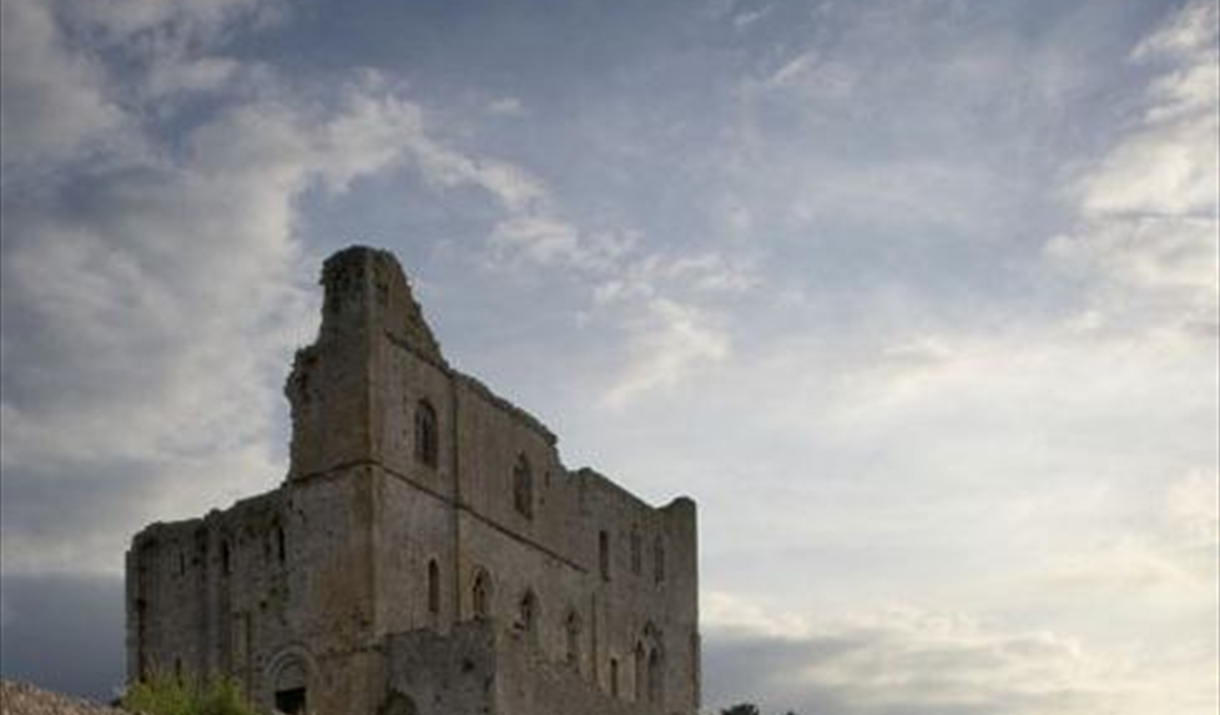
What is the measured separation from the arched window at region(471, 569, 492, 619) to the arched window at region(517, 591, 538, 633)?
1591 millimetres

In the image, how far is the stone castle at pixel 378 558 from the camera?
1858 inches

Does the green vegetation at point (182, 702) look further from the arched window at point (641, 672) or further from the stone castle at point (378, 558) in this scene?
the arched window at point (641, 672)

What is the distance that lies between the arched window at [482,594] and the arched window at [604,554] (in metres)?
7.26

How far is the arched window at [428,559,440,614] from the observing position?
162 ft

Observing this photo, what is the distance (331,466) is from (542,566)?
862 cm

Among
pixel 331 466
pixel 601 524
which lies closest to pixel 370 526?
pixel 331 466

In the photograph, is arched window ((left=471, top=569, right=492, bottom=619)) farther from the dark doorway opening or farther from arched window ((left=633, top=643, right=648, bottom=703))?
arched window ((left=633, top=643, right=648, bottom=703))

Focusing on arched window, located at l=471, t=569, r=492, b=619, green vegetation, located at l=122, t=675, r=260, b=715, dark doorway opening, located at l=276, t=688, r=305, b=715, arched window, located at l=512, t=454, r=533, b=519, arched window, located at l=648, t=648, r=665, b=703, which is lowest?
green vegetation, located at l=122, t=675, r=260, b=715

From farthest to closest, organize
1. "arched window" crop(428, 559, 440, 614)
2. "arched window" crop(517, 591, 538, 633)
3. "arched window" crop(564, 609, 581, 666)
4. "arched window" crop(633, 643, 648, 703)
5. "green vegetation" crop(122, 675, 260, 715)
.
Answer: "arched window" crop(633, 643, 648, 703) → "arched window" crop(564, 609, 581, 666) → "arched window" crop(517, 591, 538, 633) → "arched window" crop(428, 559, 440, 614) → "green vegetation" crop(122, 675, 260, 715)

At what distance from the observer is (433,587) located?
49.7 metres

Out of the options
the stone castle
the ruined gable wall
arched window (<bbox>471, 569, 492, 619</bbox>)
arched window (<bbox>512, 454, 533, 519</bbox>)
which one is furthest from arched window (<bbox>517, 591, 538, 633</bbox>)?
the ruined gable wall

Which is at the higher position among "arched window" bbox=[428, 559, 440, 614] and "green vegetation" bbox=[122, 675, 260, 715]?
"arched window" bbox=[428, 559, 440, 614]

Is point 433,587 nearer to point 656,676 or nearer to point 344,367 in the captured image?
point 344,367

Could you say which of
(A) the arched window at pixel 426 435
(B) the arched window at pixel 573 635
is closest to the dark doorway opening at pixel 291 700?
(A) the arched window at pixel 426 435
